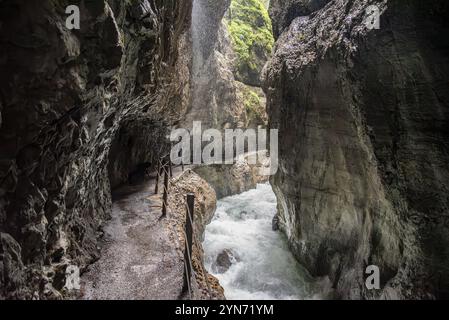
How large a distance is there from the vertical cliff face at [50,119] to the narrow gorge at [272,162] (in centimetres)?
2

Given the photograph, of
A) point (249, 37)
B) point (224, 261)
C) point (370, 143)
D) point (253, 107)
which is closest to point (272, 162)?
point (224, 261)

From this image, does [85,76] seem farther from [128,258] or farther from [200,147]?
[200,147]

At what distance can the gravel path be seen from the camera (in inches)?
250

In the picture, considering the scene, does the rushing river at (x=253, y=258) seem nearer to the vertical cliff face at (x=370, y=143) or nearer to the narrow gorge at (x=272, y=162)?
the narrow gorge at (x=272, y=162)

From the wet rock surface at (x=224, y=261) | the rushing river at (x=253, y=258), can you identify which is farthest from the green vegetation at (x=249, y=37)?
the wet rock surface at (x=224, y=261)

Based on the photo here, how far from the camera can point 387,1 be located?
7316 mm

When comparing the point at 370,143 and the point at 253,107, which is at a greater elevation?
the point at 253,107

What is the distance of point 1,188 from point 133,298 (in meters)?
3.22

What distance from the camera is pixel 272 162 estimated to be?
1485 cm

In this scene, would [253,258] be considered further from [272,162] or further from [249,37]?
[249,37]

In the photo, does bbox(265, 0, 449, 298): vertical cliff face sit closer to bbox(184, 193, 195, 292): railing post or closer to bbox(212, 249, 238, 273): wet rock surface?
bbox(212, 249, 238, 273): wet rock surface

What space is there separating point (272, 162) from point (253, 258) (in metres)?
4.29
